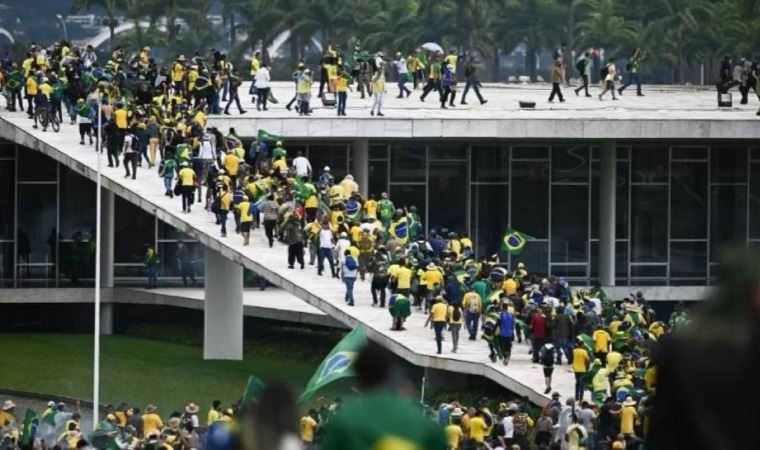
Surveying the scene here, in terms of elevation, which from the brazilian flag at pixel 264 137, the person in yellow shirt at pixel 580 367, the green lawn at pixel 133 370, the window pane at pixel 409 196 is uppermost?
the brazilian flag at pixel 264 137

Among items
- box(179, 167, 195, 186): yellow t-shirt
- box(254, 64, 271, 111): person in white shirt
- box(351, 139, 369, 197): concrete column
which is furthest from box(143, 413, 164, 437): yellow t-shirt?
box(351, 139, 369, 197): concrete column

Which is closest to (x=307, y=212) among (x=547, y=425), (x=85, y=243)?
(x=547, y=425)

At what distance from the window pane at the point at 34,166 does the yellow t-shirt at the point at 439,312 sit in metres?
18.5

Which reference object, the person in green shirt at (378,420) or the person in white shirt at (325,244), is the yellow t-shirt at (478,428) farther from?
the person in green shirt at (378,420)

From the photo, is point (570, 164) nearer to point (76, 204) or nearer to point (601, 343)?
point (76, 204)

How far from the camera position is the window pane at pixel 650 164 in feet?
154

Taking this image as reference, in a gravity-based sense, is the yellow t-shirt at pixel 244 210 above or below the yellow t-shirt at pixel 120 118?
below

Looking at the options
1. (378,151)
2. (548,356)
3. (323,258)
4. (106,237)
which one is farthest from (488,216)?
(548,356)

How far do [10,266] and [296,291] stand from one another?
590 inches

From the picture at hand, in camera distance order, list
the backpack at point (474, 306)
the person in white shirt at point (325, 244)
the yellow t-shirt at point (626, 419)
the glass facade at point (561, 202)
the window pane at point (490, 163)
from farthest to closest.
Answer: the window pane at point (490, 163)
the glass facade at point (561, 202)
the person in white shirt at point (325, 244)
the backpack at point (474, 306)
the yellow t-shirt at point (626, 419)

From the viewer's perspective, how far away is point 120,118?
35594mm

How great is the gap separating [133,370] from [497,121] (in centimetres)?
1046

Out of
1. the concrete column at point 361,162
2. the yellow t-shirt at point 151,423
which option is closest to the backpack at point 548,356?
the yellow t-shirt at point 151,423

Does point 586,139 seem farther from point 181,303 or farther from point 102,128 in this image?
point 102,128
